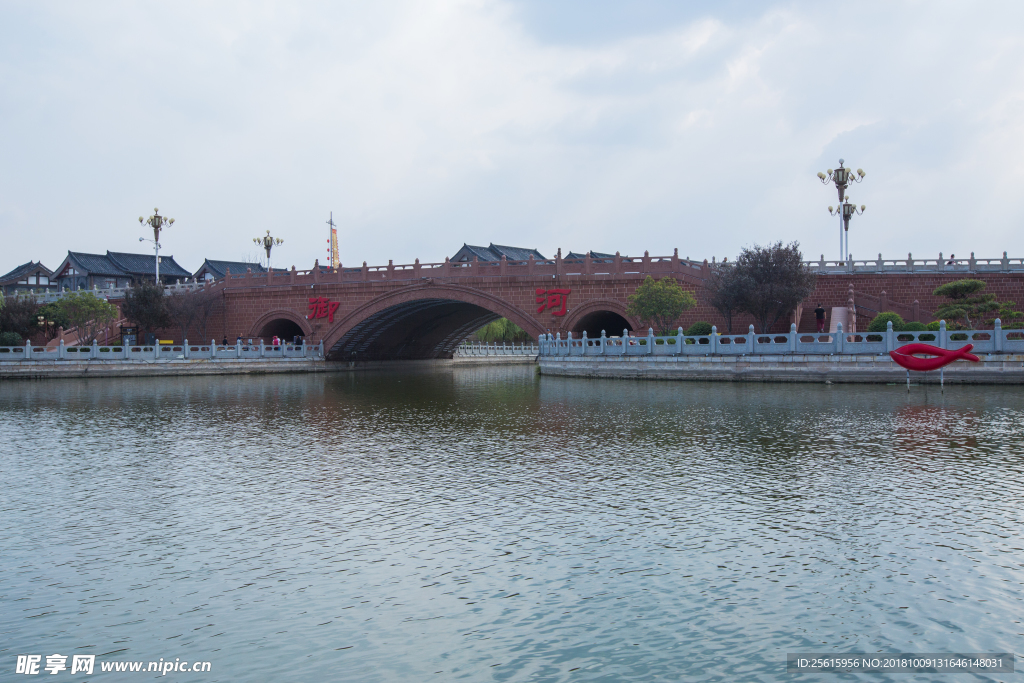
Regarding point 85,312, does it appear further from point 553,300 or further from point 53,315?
point 553,300

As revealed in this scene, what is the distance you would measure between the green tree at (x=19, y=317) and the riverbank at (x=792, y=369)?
29437mm

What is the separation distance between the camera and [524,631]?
A: 243 inches

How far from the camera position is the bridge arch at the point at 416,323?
43.5 m

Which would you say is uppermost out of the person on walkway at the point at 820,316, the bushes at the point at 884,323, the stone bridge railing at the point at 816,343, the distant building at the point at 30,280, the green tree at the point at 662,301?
the distant building at the point at 30,280

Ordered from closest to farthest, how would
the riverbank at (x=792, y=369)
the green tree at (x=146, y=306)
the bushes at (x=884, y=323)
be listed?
the riverbank at (x=792, y=369), the bushes at (x=884, y=323), the green tree at (x=146, y=306)

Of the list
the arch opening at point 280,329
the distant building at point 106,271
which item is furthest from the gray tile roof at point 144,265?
the arch opening at point 280,329

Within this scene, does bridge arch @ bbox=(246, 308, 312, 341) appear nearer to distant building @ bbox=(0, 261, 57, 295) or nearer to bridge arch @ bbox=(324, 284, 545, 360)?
bridge arch @ bbox=(324, 284, 545, 360)

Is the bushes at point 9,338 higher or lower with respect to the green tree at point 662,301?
lower

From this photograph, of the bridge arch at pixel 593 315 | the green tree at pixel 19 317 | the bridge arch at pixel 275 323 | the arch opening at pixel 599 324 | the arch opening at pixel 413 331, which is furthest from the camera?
the bridge arch at pixel 275 323

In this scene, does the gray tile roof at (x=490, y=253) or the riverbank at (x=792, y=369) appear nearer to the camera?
the riverbank at (x=792, y=369)

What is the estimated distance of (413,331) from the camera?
5384cm

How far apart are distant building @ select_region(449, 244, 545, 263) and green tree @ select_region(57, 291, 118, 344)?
26.7 metres

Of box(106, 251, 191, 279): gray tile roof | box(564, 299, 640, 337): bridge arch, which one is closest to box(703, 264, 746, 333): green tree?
box(564, 299, 640, 337): bridge arch

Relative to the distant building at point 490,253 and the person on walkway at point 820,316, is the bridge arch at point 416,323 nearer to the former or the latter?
the distant building at point 490,253
